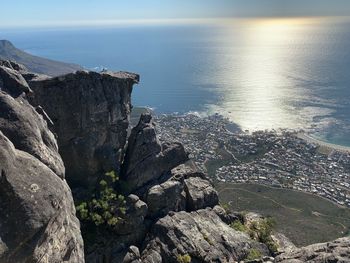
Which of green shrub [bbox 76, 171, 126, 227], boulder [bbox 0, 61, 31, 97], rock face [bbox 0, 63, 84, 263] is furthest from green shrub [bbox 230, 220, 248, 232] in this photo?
boulder [bbox 0, 61, 31, 97]

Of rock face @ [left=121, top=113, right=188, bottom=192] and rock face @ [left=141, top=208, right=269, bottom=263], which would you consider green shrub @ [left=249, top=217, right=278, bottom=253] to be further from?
rock face @ [left=121, top=113, right=188, bottom=192]

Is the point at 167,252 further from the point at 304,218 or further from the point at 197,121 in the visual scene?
the point at 197,121

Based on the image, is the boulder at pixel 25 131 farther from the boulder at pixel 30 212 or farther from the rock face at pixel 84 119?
the rock face at pixel 84 119

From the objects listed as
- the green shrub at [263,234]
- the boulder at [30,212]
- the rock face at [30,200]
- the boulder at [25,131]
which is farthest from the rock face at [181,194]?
the boulder at [30,212]

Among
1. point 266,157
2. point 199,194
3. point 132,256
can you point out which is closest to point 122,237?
point 132,256

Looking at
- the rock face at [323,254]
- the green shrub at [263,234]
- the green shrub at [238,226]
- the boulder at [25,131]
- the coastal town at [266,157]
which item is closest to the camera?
the boulder at [25,131]

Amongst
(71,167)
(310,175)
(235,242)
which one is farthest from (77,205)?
(310,175)

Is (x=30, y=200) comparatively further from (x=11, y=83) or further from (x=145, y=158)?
(x=145, y=158)
